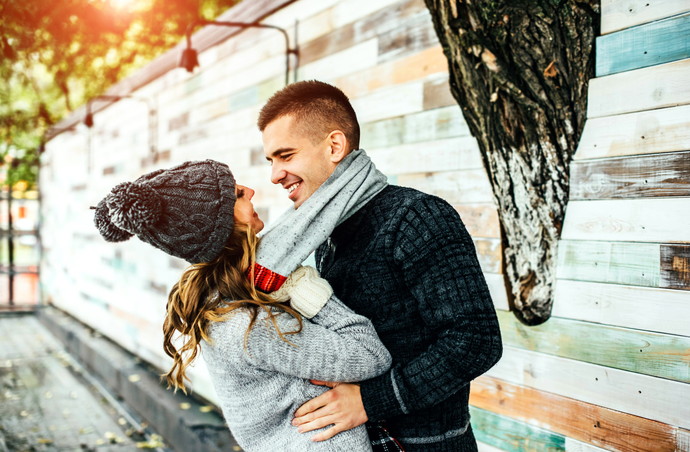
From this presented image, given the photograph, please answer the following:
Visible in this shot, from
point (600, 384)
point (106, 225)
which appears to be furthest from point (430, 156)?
point (106, 225)

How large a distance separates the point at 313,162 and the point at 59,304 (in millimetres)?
11473

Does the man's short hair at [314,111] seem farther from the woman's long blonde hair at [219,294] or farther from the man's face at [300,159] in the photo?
the woman's long blonde hair at [219,294]

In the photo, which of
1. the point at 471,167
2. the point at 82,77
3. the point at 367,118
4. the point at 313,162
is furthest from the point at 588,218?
the point at 82,77

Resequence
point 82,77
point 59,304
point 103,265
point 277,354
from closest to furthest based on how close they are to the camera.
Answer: point 277,354
point 103,265
point 59,304
point 82,77

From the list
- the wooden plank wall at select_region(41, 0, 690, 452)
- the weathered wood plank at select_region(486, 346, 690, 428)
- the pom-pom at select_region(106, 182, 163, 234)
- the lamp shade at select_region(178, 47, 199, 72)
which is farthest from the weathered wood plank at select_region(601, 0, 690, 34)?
the lamp shade at select_region(178, 47, 199, 72)

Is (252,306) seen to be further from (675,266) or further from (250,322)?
(675,266)

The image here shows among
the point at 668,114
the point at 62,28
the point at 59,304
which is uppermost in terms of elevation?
the point at 62,28

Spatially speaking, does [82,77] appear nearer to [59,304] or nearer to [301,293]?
[59,304]

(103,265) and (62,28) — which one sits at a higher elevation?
(62,28)

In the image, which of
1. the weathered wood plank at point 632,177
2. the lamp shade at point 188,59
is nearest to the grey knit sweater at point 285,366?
the weathered wood plank at point 632,177

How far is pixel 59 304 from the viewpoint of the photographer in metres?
12.2

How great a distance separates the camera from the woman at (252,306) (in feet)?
5.81

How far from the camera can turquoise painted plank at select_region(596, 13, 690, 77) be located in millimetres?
2205

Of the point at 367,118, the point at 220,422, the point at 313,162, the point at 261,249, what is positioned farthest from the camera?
the point at 220,422
